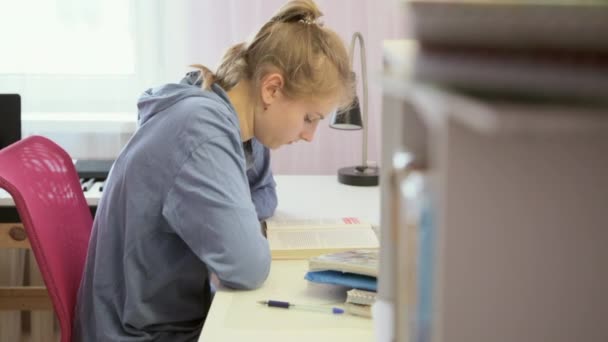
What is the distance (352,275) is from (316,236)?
33 centimetres

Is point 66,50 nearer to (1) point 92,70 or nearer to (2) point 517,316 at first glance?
(1) point 92,70

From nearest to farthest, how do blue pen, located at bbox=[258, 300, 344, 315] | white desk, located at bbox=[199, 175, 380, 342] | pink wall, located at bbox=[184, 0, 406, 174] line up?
white desk, located at bbox=[199, 175, 380, 342]
blue pen, located at bbox=[258, 300, 344, 315]
pink wall, located at bbox=[184, 0, 406, 174]

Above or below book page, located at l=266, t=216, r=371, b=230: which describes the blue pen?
below

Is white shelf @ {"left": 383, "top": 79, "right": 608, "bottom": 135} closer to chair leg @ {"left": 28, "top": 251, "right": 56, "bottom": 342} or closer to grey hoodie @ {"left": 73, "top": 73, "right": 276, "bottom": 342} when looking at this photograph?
grey hoodie @ {"left": 73, "top": 73, "right": 276, "bottom": 342}

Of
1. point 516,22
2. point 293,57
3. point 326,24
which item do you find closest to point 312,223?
point 293,57

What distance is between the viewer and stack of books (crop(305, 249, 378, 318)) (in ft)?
4.00

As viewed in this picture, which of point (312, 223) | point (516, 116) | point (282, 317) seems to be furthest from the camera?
point (312, 223)

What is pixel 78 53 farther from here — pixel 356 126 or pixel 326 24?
pixel 356 126

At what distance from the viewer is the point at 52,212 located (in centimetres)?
139

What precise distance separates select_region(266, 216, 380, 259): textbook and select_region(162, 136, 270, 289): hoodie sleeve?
0.21 metres

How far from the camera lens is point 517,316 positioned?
1.64 feet

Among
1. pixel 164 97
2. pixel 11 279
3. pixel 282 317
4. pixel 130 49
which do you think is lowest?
pixel 11 279

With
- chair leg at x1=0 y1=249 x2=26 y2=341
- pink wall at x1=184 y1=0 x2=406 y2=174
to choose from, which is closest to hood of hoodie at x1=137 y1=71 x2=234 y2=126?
pink wall at x1=184 y1=0 x2=406 y2=174

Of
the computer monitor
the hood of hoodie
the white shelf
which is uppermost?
the white shelf
